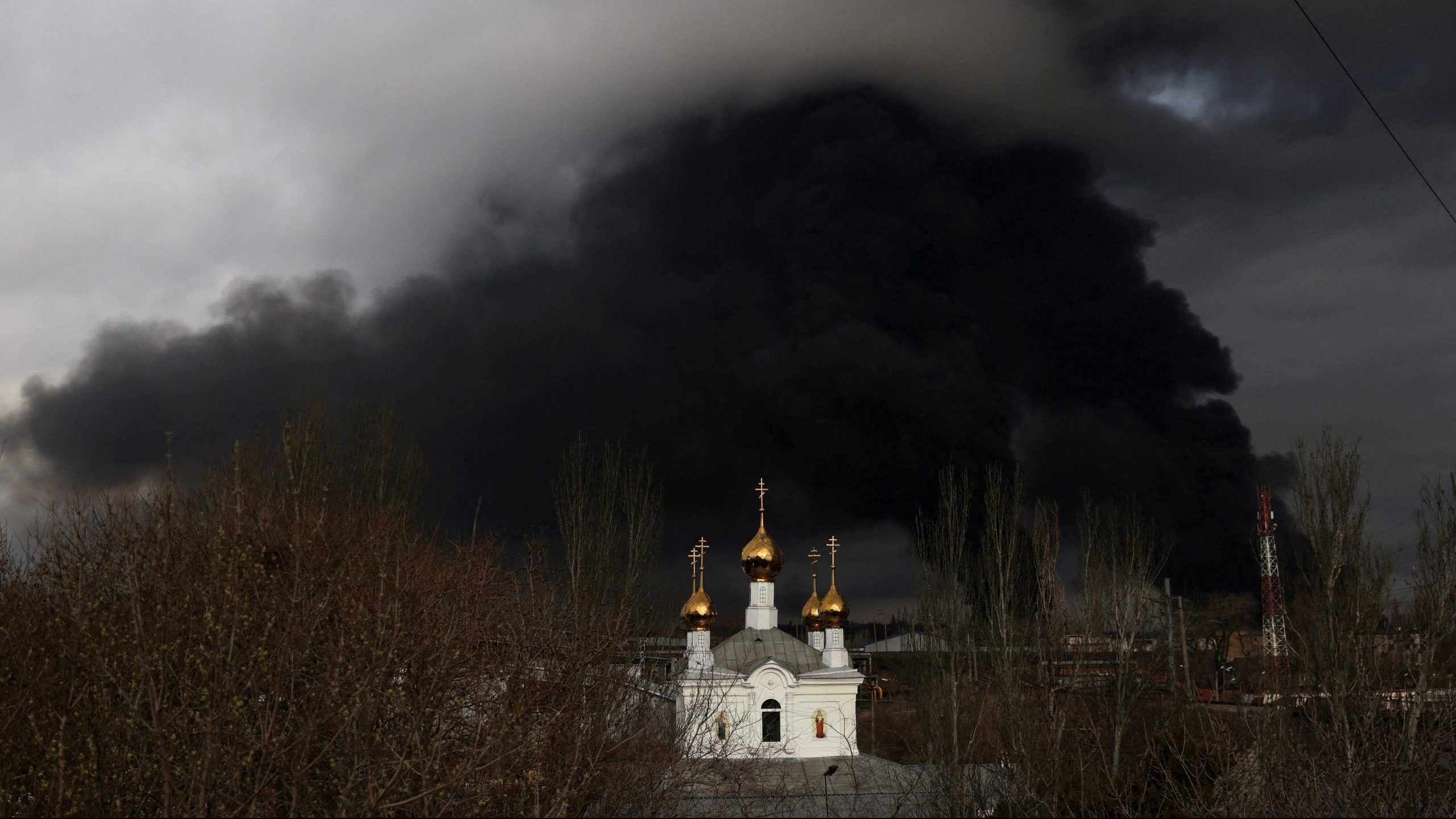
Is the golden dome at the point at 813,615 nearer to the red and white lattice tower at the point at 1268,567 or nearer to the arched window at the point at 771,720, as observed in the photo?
the arched window at the point at 771,720

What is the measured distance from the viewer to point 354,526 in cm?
1839

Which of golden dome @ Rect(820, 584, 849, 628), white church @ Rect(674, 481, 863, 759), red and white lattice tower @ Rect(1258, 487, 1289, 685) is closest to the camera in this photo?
white church @ Rect(674, 481, 863, 759)

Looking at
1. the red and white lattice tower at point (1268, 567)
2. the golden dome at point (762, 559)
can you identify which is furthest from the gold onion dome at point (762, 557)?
the red and white lattice tower at point (1268, 567)

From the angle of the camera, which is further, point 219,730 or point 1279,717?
point 1279,717

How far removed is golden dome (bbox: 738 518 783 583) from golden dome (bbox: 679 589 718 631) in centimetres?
152

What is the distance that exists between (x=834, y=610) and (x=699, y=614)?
3906mm

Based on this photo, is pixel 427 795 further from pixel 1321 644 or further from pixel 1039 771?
pixel 1321 644

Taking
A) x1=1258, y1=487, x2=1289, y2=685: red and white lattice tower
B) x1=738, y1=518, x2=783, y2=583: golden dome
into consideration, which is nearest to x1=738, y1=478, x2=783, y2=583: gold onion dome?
x1=738, y1=518, x2=783, y2=583: golden dome

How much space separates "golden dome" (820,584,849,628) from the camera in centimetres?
3028

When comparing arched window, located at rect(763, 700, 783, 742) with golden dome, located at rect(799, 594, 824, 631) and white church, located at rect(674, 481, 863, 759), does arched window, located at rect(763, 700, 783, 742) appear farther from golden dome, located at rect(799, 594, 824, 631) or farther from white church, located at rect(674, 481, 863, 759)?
golden dome, located at rect(799, 594, 824, 631)

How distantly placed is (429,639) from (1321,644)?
43.8 ft

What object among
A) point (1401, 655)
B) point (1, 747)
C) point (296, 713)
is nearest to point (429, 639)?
point (296, 713)

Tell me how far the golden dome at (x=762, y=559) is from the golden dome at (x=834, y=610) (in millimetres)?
1761

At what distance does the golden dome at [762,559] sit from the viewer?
1166 inches
